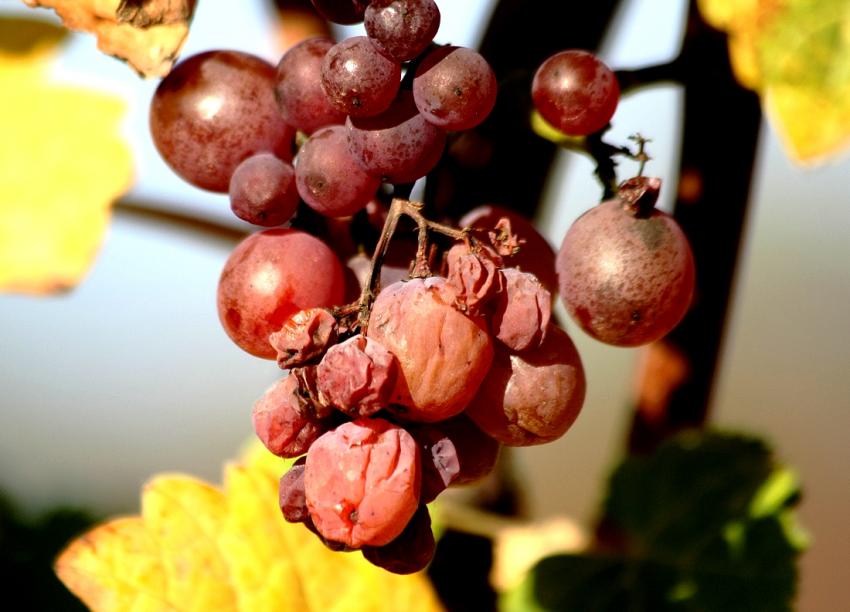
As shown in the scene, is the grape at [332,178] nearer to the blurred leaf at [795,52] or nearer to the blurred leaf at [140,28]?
the blurred leaf at [140,28]

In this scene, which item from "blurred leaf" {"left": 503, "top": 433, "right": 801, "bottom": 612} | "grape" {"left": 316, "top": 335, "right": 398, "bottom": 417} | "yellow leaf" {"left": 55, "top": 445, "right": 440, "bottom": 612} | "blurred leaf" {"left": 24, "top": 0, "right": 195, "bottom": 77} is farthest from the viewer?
"blurred leaf" {"left": 503, "top": 433, "right": 801, "bottom": 612}

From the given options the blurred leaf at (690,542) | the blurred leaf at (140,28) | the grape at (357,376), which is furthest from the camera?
the blurred leaf at (690,542)

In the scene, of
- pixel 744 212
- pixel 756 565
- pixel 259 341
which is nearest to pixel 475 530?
pixel 756 565

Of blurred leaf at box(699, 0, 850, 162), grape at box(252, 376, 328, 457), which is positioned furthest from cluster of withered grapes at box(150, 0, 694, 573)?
blurred leaf at box(699, 0, 850, 162)

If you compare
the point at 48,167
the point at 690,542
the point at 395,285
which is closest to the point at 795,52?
the point at 395,285

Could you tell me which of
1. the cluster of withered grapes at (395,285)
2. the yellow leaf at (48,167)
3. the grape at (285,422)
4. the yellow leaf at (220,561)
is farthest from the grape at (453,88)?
the yellow leaf at (48,167)

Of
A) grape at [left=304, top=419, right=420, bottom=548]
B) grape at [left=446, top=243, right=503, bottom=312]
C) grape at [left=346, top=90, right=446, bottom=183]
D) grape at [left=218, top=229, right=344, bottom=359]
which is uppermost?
grape at [left=346, top=90, right=446, bottom=183]

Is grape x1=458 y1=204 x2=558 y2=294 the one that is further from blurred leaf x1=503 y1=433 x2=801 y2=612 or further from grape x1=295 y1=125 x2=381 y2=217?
blurred leaf x1=503 y1=433 x2=801 y2=612
